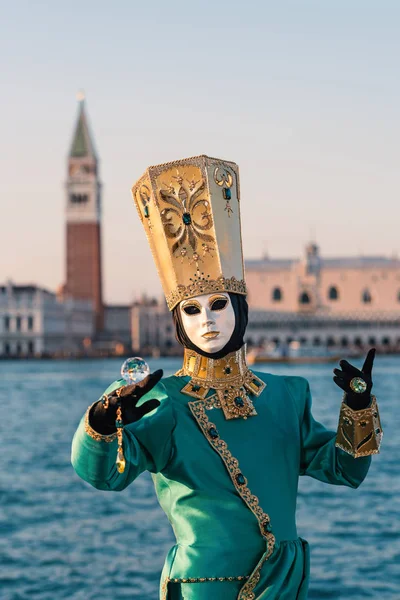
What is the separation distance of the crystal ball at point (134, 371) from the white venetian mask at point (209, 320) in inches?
9.7

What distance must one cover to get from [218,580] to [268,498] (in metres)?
0.22

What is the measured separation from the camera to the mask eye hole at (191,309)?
276 centimetres

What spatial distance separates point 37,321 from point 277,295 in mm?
14986

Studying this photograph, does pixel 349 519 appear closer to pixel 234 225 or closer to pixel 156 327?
pixel 234 225

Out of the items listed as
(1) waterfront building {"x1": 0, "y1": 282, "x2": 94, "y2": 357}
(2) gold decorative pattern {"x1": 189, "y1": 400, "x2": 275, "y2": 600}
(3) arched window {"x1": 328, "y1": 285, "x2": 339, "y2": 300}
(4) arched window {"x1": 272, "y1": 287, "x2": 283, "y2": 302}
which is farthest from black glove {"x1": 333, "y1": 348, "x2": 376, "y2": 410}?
(3) arched window {"x1": 328, "y1": 285, "x2": 339, "y2": 300}

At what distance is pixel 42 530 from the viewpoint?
914 cm

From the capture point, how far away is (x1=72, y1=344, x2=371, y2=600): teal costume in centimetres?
258

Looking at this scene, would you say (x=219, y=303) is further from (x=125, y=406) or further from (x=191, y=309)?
(x=125, y=406)

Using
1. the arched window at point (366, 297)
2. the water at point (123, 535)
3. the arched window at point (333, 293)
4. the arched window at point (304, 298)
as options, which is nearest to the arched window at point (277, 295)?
the arched window at point (304, 298)

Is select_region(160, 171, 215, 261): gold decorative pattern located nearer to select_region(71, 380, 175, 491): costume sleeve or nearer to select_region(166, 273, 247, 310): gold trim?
select_region(166, 273, 247, 310): gold trim

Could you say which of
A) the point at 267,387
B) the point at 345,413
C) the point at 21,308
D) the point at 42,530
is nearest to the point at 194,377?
the point at 267,387

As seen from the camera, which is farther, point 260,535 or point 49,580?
point 49,580

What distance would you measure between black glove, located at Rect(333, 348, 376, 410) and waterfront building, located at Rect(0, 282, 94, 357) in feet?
215

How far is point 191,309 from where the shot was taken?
9.09 feet
